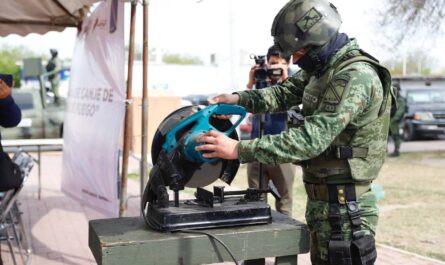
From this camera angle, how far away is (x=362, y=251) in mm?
2330

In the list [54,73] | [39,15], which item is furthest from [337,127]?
[54,73]

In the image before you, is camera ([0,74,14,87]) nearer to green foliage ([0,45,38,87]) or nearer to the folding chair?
the folding chair

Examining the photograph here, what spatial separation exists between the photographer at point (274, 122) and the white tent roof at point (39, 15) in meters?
1.73

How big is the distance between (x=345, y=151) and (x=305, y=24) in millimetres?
555

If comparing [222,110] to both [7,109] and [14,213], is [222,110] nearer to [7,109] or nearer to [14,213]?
[7,109]

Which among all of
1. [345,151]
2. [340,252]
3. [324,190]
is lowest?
[340,252]

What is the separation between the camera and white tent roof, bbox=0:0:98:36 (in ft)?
17.7

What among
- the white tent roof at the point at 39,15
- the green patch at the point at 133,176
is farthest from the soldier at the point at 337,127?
the green patch at the point at 133,176

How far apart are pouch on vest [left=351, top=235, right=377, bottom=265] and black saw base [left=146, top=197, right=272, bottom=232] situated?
0.38 meters

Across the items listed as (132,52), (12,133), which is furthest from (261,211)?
(12,133)

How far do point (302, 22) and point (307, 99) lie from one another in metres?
0.37

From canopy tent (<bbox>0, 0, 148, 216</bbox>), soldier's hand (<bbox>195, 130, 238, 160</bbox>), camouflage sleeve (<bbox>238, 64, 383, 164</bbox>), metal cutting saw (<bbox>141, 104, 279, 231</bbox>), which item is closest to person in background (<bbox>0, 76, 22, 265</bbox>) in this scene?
canopy tent (<bbox>0, 0, 148, 216</bbox>)

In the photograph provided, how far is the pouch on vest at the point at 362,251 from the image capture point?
7.65ft

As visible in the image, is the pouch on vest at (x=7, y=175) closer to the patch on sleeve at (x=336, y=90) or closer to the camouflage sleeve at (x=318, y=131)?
the camouflage sleeve at (x=318, y=131)
